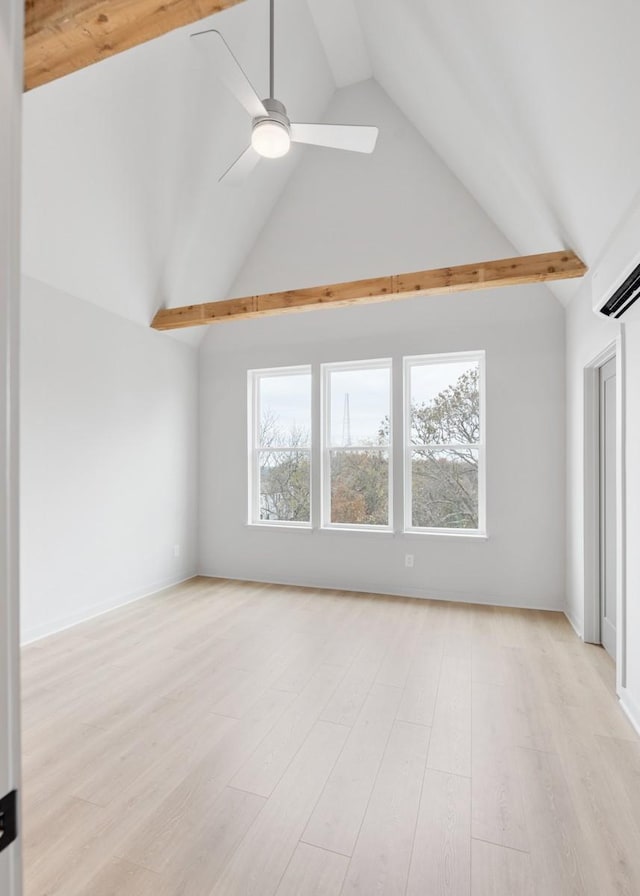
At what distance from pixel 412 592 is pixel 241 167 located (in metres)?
3.89

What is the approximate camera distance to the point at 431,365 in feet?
15.4

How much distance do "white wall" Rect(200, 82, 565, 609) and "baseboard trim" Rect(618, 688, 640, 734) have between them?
163cm

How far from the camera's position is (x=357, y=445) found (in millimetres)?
4945

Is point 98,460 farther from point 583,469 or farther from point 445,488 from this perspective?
point 583,469

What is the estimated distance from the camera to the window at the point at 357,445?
483 centimetres

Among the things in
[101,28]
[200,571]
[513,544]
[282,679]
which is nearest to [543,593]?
[513,544]

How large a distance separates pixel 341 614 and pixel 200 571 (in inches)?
83.1

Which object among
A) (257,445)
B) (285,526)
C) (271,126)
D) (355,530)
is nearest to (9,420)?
(271,126)

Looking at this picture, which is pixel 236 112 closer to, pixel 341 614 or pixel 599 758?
pixel 341 614

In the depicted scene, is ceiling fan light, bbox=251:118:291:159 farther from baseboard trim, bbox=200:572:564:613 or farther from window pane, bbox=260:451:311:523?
baseboard trim, bbox=200:572:564:613

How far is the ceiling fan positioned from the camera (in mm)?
2107

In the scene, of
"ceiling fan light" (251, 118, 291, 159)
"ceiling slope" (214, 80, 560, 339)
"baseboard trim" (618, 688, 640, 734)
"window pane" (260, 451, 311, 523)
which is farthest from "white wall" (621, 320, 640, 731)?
"window pane" (260, 451, 311, 523)

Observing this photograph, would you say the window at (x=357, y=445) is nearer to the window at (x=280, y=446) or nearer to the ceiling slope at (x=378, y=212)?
the window at (x=280, y=446)

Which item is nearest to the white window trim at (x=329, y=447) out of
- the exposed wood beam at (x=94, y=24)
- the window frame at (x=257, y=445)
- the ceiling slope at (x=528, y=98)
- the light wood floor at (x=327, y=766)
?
the window frame at (x=257, y=445)
